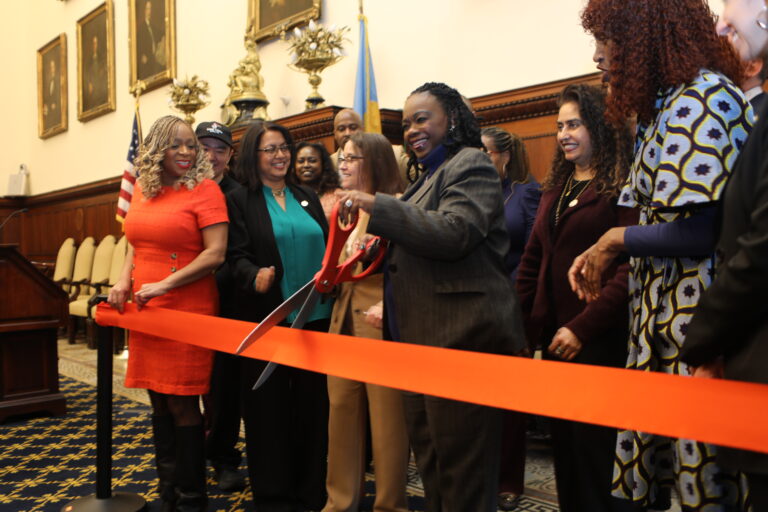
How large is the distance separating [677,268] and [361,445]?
5.11 feet

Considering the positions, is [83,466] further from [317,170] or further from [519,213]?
[519,213]

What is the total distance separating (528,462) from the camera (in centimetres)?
346

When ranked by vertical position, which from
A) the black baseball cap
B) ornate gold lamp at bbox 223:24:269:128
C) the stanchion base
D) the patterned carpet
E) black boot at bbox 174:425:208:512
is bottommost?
the patterned carpet

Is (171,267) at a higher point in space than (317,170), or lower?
lower

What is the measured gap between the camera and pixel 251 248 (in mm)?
2791

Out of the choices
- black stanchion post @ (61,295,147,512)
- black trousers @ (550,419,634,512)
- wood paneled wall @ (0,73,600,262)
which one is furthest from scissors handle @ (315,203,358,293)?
wood paneled wall @ (0,73,600,262)

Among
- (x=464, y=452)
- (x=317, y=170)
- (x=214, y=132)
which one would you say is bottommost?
(x=464, y=452)

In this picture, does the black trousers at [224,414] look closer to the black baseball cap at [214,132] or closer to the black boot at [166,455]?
the black boot at [166,455]

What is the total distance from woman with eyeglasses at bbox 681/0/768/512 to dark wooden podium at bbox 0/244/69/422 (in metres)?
4.49

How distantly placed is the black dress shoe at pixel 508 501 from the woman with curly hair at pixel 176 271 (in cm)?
120

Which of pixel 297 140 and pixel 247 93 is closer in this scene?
pixel 297 140

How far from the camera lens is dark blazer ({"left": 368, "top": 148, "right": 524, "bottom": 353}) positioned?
→ 5.77 ft

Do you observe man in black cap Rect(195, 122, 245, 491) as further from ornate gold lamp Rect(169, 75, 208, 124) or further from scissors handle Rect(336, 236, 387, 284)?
ornate gold lamp Rect(169, 75, 208, 124)

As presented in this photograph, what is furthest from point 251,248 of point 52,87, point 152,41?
point 52,87
